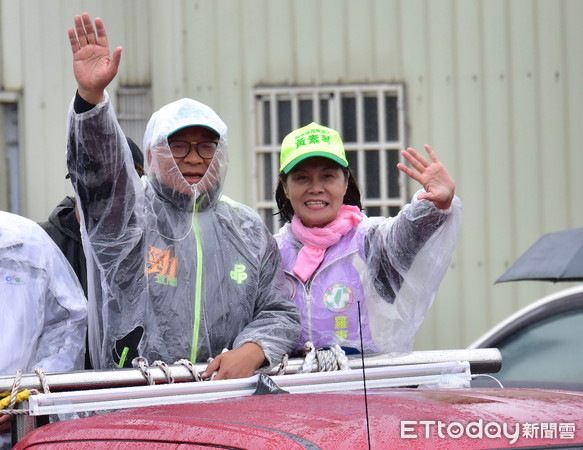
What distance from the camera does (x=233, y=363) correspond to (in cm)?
308

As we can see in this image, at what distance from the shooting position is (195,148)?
352cm

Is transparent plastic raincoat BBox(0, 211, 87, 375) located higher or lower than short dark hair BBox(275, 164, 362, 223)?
lower

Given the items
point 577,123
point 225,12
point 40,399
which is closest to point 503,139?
point 577,123

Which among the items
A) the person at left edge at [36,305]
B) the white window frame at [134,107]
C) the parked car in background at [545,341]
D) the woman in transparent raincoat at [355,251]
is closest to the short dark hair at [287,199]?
the woman in transparent raincoat at [355,251]

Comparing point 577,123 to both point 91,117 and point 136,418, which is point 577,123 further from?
point 136,418

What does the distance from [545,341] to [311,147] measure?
5.63ft

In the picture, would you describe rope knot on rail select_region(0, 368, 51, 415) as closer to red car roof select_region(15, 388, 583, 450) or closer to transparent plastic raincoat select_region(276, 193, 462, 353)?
red car roof select_region(15, 388, 583, 450)

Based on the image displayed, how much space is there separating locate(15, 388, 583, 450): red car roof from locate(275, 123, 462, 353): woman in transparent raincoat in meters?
0.99

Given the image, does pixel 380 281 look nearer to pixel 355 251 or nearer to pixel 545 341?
pixel 355 251

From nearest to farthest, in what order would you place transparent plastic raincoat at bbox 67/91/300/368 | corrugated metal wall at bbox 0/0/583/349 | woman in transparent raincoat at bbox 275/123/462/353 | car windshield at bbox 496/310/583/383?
transparent plastic raincoat at bbox 67/91/300/368 → woman in transparent raincoat at bbox 275/123/462/353 → car windshield at bbox 496/310/583/383 → corrugated metal wall at bbox 0/0/583/349

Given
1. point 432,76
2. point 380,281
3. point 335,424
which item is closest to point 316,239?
point 380,281

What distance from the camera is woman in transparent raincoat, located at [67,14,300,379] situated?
3176mm

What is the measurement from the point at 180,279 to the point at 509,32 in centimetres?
514

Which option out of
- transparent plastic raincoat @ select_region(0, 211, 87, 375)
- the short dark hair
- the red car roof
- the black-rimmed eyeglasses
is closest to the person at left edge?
transparent plastic raincoat @ select_region(0, 211, 87, 375)
